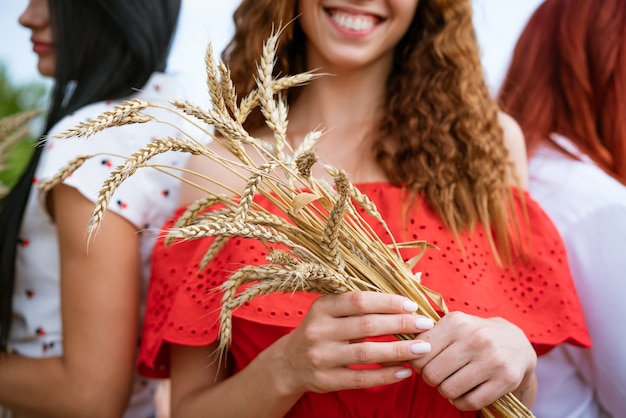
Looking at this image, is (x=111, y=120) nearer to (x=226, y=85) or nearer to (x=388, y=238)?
(x=226, y=85)

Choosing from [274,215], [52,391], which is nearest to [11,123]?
[52,391]

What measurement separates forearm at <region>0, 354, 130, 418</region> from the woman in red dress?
18cm

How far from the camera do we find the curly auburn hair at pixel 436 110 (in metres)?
1.73

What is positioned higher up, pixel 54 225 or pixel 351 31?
pixel 351 31

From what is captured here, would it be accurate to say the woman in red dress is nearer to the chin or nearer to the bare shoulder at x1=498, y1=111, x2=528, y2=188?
the bare shoulder at x1=498, y1=111, x2=528, y2=188

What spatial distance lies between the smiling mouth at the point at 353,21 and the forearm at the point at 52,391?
1.03 meters

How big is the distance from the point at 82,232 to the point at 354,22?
80 cm

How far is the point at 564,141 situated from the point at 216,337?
1.29m

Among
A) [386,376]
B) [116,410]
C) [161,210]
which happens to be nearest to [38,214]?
[161,210]

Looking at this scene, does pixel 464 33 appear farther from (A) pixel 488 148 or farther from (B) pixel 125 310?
(B) pixel 125 310

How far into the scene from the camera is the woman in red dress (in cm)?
125

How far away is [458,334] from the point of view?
3.94 ft

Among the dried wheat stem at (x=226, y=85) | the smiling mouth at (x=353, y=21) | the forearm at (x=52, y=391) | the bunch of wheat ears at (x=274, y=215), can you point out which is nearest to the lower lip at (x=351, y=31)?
the smiling mouth at (x=353, y=21)

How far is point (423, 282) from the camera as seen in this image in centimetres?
157
